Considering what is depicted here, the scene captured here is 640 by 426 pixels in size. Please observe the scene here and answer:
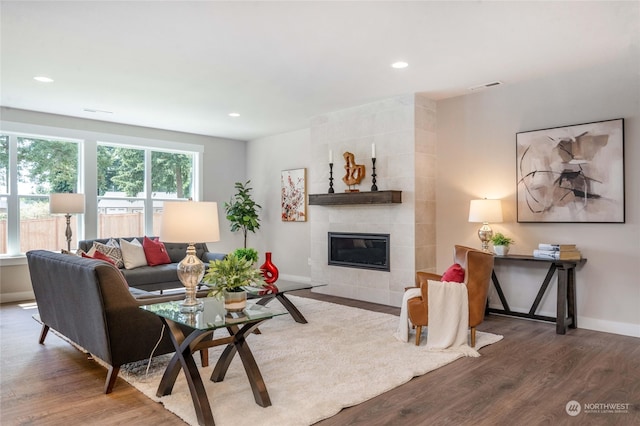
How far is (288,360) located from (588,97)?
3781 millimetres

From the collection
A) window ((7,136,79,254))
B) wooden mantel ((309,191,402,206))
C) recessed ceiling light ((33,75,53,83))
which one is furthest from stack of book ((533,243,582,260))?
window ((7,136,79,254))

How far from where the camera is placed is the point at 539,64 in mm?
4105

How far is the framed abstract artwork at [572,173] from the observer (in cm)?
409

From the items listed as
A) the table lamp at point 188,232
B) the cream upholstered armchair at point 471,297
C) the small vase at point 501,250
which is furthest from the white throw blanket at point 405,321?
the table lamp at point 188,232

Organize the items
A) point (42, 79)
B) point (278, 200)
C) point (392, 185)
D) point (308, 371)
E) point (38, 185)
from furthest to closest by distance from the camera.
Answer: point (278, 200), point (38, 185), point (392, 185), point (42, 79), point (308, 371)

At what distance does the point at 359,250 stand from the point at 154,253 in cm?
278

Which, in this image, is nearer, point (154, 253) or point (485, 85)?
point (485, 85)

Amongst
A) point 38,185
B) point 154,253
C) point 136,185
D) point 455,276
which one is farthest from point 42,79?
point 455,276

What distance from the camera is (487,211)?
15.2ft

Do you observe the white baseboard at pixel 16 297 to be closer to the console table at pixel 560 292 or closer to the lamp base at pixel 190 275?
the lamp base at pixel 190 275

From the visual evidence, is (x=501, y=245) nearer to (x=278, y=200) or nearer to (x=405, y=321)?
(x=405, y=321)

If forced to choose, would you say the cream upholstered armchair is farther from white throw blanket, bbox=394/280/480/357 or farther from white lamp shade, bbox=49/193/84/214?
white lamp shade, bbox=49/193/84/214

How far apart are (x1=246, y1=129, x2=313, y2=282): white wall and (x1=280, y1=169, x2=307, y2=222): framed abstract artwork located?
96 millimetres

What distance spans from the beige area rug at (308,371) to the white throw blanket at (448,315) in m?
0.14
